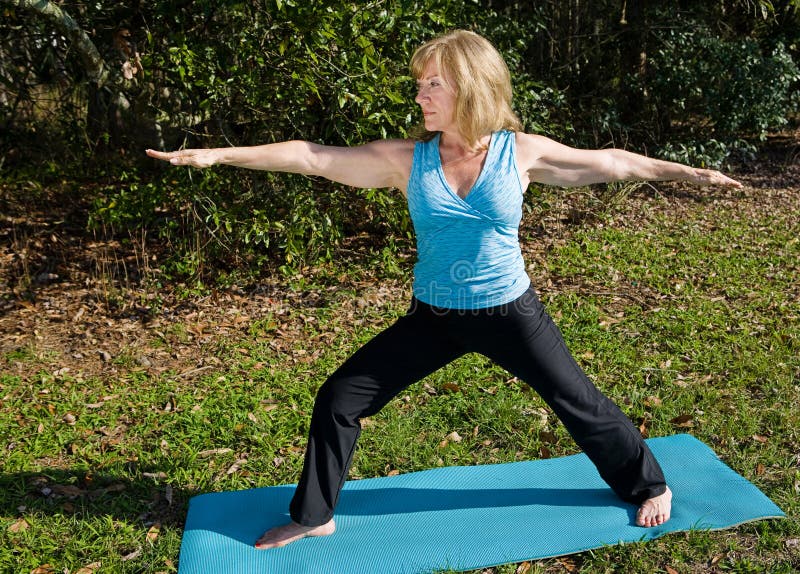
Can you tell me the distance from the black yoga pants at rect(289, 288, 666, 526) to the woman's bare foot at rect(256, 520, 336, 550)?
124 mm

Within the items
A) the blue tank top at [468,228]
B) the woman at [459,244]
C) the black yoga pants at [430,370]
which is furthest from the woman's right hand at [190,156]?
the black yoga pants at [430,370]

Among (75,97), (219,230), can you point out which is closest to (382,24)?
(219,230)

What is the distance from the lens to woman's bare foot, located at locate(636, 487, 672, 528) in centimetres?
329

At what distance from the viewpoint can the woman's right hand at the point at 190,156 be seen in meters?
2.81

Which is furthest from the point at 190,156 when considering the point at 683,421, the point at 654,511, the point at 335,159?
the point at 683,421

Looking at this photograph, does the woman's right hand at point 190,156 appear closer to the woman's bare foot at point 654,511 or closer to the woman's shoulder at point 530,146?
the woman's shoulder at point 530,146

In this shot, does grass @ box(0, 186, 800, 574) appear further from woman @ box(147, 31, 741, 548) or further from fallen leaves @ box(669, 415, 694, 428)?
woman @ box(147, 31, 741, 548)

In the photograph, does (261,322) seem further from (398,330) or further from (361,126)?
(398,330)

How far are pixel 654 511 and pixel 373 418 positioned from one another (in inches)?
65.9

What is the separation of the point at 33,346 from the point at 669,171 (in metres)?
4.33

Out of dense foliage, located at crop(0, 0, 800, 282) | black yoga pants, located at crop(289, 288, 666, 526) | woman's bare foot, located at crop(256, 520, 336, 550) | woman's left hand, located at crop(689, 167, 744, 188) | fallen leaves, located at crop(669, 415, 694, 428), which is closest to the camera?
black yoga pants, located at crop(289, 288, 666, 526)

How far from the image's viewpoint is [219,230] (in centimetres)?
637

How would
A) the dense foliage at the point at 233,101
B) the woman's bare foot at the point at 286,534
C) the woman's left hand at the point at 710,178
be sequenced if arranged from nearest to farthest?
1. the woman's left hand at the point at 710,178
2. the woman's bare foot at the point at 286,534
3. the dense foliage at the point at 233,101

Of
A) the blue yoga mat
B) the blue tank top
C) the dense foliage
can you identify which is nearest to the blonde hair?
the blue tank top
